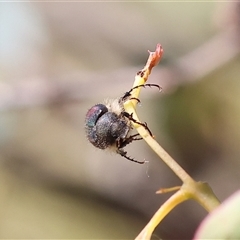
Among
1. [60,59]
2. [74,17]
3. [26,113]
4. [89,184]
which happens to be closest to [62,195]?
[89,184]

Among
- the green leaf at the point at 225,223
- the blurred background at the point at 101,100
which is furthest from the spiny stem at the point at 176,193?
the blurred background at the point at 101,100

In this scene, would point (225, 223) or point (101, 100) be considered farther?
point (101, 100)

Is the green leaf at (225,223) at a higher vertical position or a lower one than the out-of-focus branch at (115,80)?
lower

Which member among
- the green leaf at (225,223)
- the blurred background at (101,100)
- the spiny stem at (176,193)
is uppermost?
the blurred background at (101,100)

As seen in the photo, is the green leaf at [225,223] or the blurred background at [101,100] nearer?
the green leaf at [225,223]

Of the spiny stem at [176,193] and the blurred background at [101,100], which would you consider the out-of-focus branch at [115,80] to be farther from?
the spiny stem at [176,193]

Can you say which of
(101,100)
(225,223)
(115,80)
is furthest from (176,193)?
(115,80)

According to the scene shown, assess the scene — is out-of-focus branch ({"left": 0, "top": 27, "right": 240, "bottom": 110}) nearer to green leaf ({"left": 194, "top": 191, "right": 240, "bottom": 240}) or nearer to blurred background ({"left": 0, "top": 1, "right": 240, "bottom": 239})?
blurred background ({"left": 0, "top": 1, "right": 240, "bottom": 239})

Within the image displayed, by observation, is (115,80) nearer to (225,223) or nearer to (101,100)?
(101,100)
